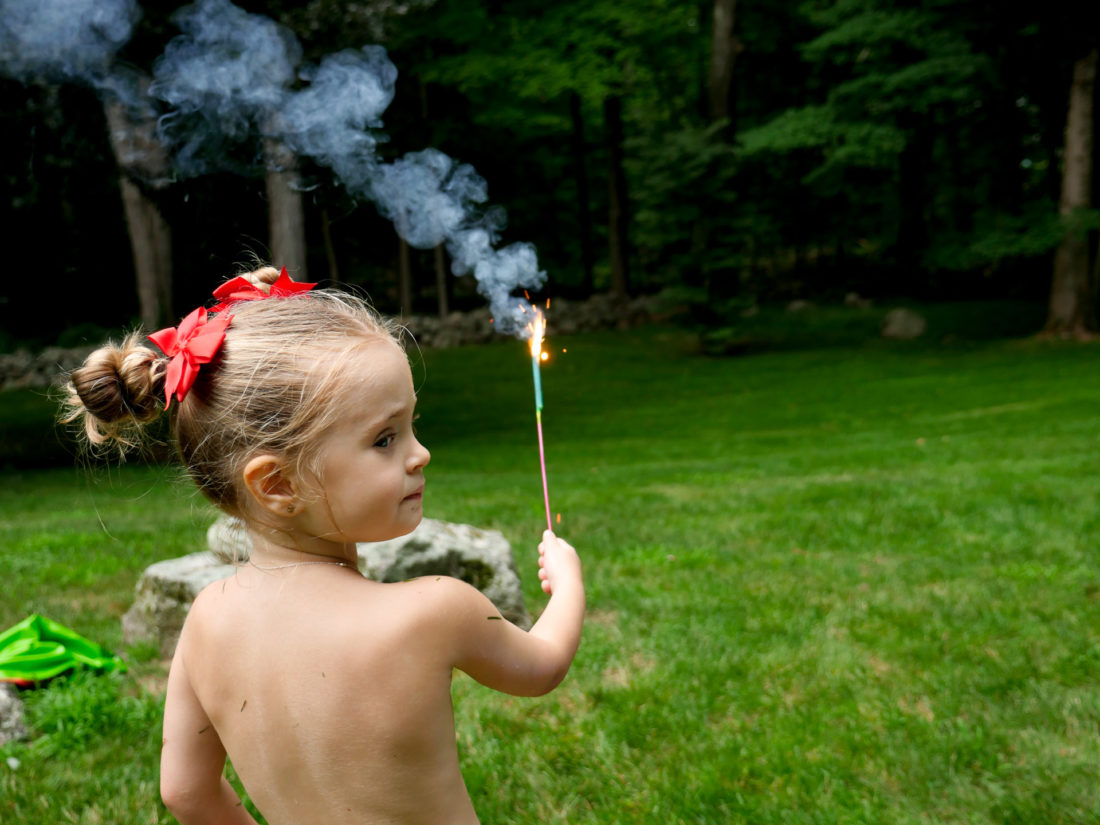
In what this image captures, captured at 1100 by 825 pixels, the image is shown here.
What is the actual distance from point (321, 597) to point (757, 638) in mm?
3308

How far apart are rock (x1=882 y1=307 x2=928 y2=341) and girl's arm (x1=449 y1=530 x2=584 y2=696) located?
78.3 feet

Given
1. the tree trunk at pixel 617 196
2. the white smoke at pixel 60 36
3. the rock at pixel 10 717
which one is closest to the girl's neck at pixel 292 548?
the rock at pixel 10 717

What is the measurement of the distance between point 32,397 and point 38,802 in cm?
1854

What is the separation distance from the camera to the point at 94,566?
6.11m

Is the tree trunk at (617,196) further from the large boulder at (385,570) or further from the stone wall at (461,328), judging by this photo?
the large boulder at (385,570)

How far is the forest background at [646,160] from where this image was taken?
1014 cm

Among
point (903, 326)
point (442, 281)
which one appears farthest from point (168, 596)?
point (903, 326)

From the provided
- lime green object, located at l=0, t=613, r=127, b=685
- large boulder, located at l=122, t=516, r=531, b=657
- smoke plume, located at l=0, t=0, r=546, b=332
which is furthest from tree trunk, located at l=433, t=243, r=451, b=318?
lime green object, located at l=0, t=613, r=127, b=685

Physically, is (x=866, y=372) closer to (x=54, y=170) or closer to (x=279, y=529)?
(x=54, y=170)

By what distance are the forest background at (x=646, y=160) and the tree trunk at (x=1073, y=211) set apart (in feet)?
0.16

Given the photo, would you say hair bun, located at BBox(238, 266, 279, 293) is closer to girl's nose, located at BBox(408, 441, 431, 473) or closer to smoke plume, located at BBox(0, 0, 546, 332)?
girl's nose, located at BBox(408, 441, 431, 473)

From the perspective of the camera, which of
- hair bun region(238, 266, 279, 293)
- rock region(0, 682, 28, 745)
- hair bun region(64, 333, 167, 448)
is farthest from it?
rock region(0, 682, 28, 745)

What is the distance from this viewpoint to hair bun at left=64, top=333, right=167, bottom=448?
5.80 ft

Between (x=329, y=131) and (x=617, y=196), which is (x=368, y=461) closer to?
(x=329, y=131)
